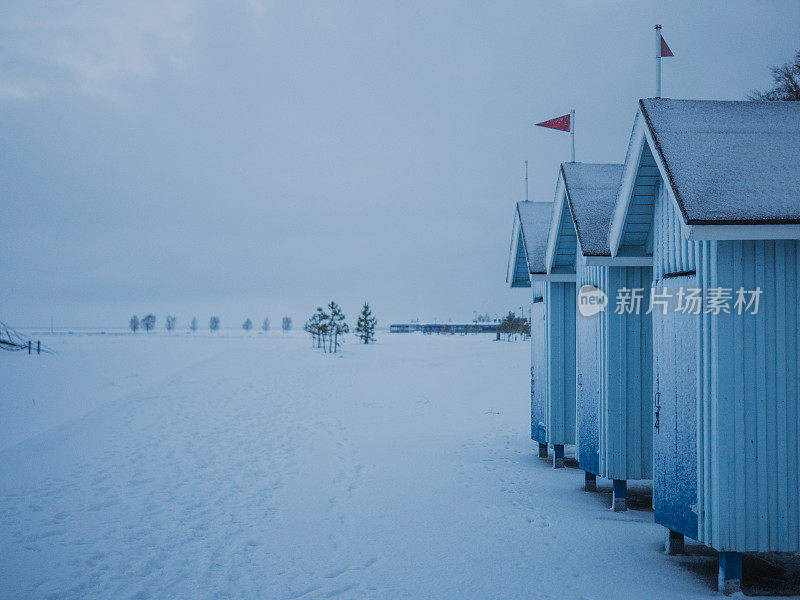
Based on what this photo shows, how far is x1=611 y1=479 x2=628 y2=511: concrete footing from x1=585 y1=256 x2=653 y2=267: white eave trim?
3.02m

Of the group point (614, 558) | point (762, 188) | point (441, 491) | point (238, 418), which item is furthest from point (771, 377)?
point (238, 418)

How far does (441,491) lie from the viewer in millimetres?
8234

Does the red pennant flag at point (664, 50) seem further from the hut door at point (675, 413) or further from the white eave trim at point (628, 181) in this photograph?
the hut door at point (675, 413)

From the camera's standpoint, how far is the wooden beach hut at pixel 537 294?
1040 cm

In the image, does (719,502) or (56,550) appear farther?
(56,550)

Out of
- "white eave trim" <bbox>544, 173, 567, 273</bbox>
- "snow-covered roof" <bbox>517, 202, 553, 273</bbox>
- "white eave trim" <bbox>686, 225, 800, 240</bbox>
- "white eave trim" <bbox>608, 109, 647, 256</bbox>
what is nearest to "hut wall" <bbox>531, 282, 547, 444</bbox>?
"snow-covered roof" <bbox>517, 202, 553, 273</bbox>

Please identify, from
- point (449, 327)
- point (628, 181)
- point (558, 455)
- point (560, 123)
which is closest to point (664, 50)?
point (628, 181)

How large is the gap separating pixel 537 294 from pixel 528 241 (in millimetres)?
1126

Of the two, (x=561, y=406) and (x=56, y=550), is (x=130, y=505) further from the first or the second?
(x=561, y=406)

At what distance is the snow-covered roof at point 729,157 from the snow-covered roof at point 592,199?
167cm

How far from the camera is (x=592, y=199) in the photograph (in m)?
8.00

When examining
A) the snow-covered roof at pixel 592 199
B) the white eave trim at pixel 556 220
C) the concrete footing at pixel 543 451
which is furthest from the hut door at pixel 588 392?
the concrete footing at pixel 543 451

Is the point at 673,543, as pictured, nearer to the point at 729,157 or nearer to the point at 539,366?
the point at 729,157

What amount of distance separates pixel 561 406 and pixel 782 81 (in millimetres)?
11818
